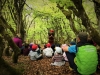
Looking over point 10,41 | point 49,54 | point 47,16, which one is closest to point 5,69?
point 10,41

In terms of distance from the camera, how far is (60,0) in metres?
10.7

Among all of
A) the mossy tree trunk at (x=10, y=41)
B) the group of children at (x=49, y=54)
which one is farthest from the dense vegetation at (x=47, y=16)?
the group of children at (x=49, y=54)

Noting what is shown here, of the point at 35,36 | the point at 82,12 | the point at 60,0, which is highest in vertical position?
the point at 60,0

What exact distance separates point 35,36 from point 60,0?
47.1m

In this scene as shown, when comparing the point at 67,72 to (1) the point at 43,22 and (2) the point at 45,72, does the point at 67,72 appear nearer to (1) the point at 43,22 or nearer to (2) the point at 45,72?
(2) the point at 45,72

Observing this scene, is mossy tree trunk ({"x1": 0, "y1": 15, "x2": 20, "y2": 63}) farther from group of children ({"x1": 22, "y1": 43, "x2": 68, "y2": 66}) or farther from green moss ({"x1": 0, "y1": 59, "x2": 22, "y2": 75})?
group of children ({"x1": 22, "y1": 43, "x2": 68, "y2": 66})

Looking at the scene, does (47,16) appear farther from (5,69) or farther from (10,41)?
(5,69)

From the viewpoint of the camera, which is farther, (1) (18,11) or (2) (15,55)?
(1) (18,11)

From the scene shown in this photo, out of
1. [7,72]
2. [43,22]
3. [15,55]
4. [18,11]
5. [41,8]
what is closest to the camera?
[7,72]

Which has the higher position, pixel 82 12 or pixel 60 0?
pixel 60 0

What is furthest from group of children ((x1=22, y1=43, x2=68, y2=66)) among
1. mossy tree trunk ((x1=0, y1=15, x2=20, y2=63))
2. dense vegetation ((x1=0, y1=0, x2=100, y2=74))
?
mossy tree trunk ((x1=0, y1=15, x2=20, y2=63))

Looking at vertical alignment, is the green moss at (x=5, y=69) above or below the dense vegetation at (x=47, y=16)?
below

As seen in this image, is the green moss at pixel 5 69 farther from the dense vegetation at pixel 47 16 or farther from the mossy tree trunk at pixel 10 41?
the mossy tree trunk at pixel 10 41

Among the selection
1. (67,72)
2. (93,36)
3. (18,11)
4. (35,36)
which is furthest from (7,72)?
(35,36)
